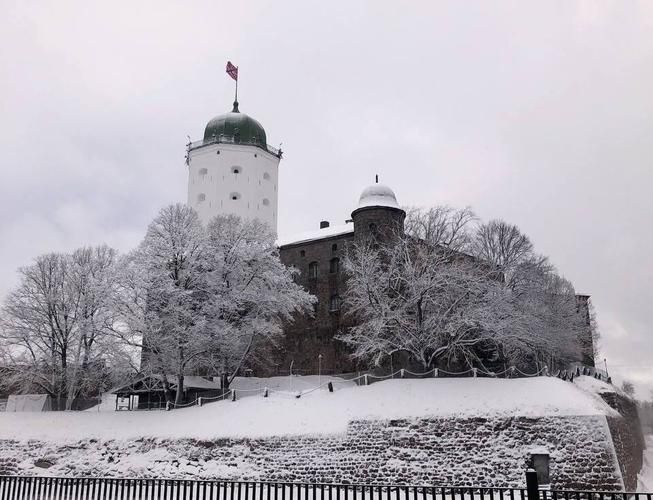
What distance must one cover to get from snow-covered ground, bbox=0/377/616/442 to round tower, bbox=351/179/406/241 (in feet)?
29.3

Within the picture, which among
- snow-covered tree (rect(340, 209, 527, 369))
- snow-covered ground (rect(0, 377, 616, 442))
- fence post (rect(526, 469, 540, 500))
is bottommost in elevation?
fence post (rect(526, 469, 540, 500))

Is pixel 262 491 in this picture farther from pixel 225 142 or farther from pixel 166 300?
pixel 225 142

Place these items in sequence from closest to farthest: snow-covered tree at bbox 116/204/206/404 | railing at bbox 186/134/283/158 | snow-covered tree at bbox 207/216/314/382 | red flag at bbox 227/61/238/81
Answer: snow-covered tree at bbox 116/204/206/404
snow-covered tree at bbox 207/216/314/382
railing at bbox 186/134/283/158
red flag at bbox 227/61/238/81

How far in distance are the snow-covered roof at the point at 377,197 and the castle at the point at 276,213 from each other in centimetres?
5

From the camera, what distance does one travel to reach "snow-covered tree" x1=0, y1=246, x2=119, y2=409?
35.0 metres

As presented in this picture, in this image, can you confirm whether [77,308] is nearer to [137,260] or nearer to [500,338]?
[137,260]

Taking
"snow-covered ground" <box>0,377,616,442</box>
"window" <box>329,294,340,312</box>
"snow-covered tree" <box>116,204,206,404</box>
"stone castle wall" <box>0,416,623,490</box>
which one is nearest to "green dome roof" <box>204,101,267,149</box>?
"window" <box>329,294,340,312</box>

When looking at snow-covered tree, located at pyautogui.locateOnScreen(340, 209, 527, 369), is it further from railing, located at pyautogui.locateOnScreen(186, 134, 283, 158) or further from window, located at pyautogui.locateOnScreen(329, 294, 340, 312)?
railing, located at pyautogui.locateOnScreen(186, 134, 283, 158)

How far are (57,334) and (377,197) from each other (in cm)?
1865

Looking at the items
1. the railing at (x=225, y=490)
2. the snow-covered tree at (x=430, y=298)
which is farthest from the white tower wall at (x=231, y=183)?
the railing at (x=225, y=490)

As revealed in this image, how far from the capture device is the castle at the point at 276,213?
37594 millimetres

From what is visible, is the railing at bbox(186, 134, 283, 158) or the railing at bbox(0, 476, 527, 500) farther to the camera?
the railing at bbox(186, 134, 283, 158)

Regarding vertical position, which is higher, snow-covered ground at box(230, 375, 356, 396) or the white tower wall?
the white tower wall

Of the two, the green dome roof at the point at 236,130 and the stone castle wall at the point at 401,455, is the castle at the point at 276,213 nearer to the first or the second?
the green dome roof at the point at 236,130
